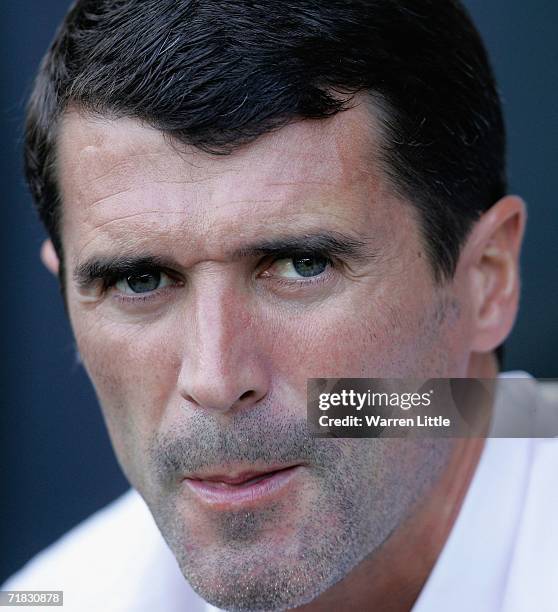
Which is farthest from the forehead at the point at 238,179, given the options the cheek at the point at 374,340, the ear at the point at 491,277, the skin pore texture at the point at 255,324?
the ear at the point at 491,277

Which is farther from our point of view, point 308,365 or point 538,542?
point 538,542

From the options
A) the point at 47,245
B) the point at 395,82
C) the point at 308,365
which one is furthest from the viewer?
the point at 47,245

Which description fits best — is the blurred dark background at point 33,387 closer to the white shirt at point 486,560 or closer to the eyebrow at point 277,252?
the white shirt at point 486,560

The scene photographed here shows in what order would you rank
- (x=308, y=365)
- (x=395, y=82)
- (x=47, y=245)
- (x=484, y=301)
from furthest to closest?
(x=47, y=245)
(x=484, y=301)
(x=395, y=82)
(x=308, y=365)

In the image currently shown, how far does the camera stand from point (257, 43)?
1.19m

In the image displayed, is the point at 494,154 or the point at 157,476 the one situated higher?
the point at 494,154

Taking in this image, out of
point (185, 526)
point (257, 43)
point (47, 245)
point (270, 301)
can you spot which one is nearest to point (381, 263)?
point (270, 301)

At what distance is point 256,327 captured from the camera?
1.14 m

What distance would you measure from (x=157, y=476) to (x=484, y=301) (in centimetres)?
55

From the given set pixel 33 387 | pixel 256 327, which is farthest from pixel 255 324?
pixel 33 387

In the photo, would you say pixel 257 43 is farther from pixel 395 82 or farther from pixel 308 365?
pixel 308 365

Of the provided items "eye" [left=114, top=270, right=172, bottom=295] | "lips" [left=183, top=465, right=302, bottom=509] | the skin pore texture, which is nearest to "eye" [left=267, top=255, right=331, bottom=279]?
the skin pore texture

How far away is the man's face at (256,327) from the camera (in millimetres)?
1139

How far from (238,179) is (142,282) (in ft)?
0.68
